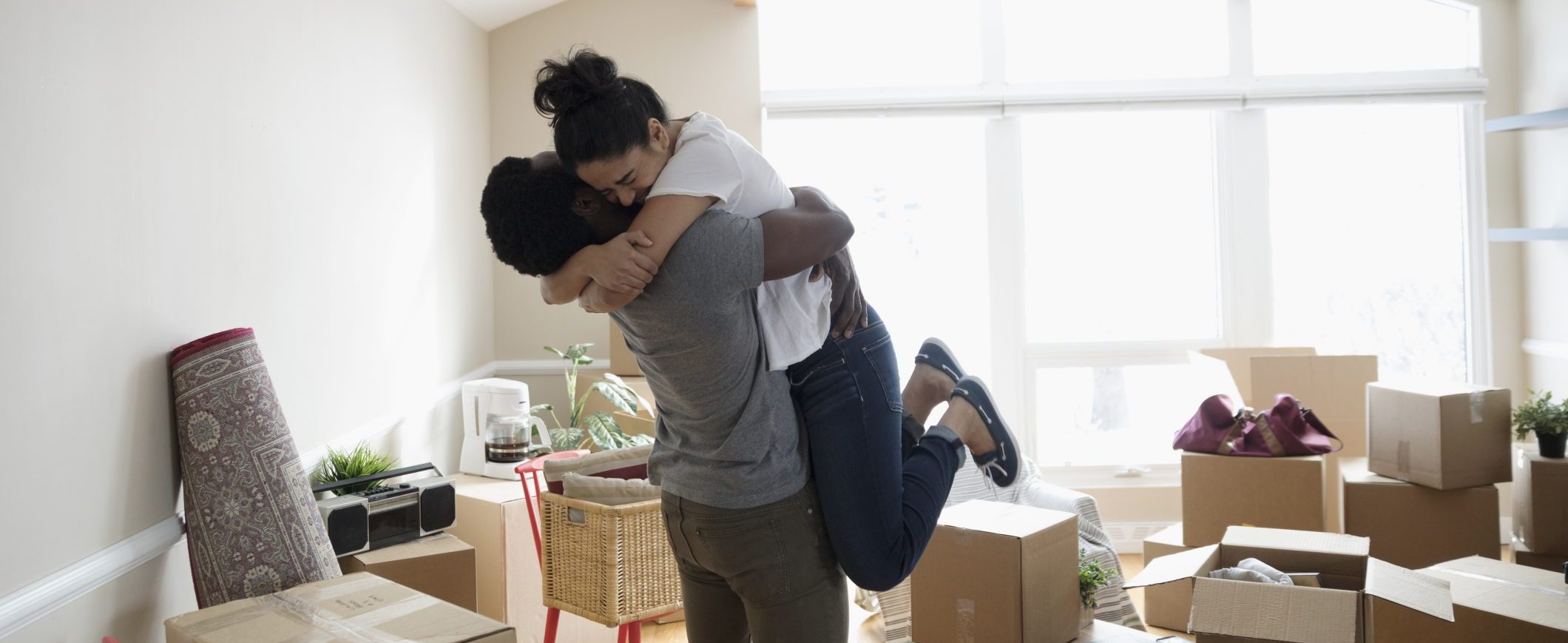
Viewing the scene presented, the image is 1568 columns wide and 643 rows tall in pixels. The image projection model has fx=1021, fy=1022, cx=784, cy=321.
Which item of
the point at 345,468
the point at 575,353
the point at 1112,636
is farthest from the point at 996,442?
the point at 575,353

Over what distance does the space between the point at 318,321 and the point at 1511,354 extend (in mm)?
4643

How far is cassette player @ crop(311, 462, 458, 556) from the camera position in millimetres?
2312

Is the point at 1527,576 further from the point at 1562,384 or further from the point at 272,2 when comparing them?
the point at 272,2

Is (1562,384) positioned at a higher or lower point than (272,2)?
lower

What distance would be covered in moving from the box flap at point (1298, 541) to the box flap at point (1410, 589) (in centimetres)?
10

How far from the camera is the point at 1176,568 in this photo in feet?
7.02

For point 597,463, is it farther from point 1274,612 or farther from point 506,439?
point 1274,612

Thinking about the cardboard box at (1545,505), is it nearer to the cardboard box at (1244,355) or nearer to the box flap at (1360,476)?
the box flap at (1360,476)

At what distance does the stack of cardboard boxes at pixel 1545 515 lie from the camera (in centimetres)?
299

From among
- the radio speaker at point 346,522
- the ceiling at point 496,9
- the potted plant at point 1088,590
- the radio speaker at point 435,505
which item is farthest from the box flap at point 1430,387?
the ceiling at point 496,9

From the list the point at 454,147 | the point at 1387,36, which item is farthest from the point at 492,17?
the point at 1387,36

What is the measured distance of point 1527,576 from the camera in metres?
2.46

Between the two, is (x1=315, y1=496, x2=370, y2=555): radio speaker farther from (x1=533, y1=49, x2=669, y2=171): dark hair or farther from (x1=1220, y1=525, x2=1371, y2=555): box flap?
(x1=1220, y1=525, x2=1371, y2=555): box flap

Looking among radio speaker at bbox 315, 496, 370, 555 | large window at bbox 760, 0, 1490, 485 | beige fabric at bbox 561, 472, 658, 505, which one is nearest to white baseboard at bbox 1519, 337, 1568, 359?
large window at bbox 760, 0, 1490, 485
